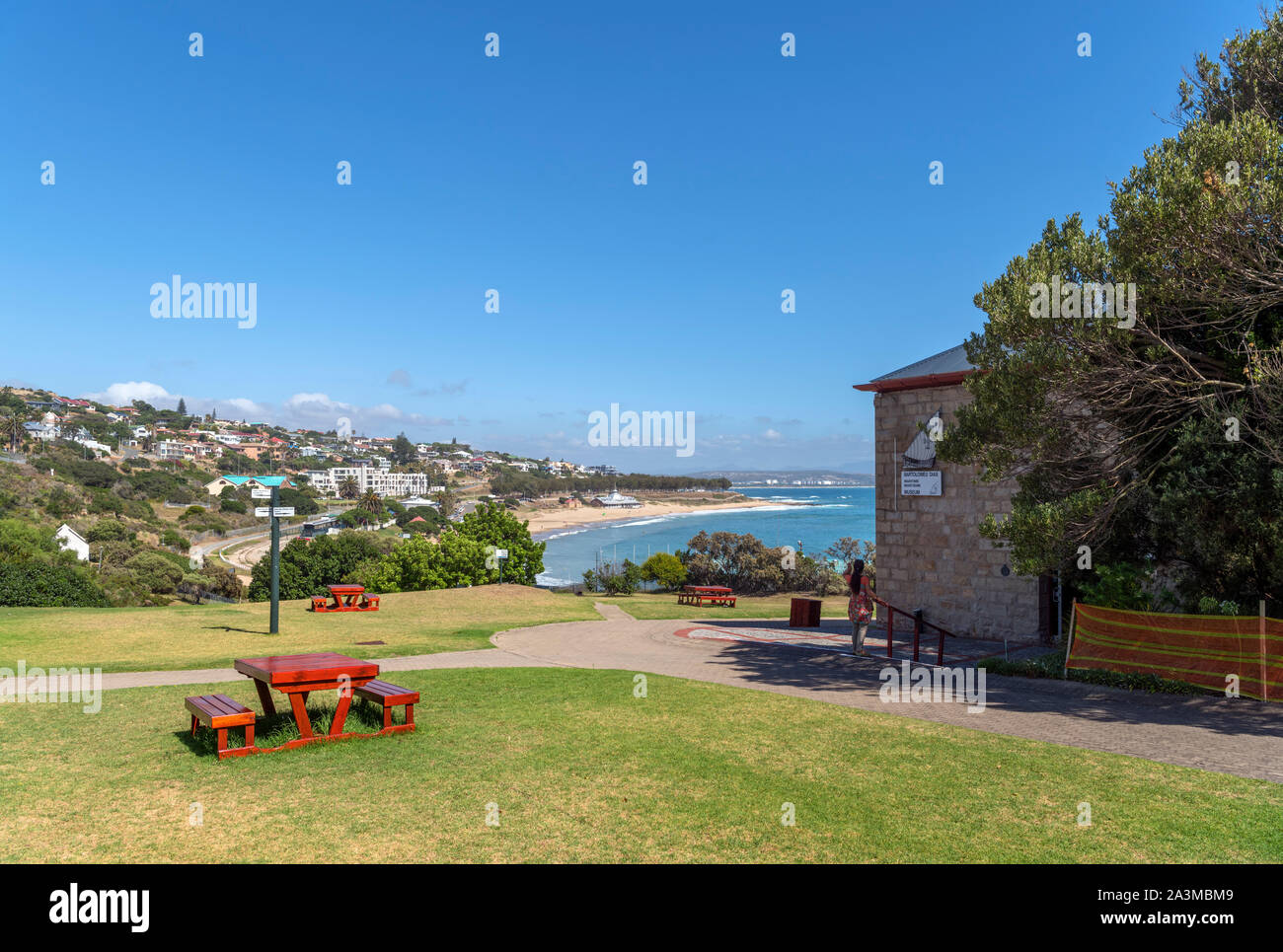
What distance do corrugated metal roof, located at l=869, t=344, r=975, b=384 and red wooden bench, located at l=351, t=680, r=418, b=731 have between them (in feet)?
44.6

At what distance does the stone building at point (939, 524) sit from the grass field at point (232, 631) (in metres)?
8.33

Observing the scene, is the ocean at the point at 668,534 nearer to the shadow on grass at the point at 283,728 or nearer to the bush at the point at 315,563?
the bush at the point at 315,563

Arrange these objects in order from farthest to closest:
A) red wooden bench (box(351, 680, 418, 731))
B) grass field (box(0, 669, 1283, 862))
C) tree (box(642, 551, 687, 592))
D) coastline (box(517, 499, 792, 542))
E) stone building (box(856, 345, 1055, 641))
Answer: coastline (box(517, 499, 792, 542)), tree (box(642, 551, 687, 592)), stone building (box(856, 345, 1055, 641)), red wooden bench (box(351, 680, 418, 731)), grass field (box(0, 669, 1283, 862))

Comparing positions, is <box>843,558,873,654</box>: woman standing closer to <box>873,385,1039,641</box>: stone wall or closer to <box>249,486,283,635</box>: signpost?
<box>873,385,1039,641</box>: stone wall

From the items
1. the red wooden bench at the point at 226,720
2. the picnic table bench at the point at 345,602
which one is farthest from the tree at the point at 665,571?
the red wooden bench at the point at 226,720

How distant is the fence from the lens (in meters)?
9.70

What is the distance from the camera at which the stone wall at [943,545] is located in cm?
1650

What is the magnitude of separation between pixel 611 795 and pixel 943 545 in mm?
13577

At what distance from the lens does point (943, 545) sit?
57.6 ft

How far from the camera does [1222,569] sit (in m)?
10.5

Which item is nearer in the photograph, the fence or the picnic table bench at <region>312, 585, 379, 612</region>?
the fence

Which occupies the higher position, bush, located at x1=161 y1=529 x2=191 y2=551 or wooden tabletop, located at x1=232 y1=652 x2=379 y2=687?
wooden tabletop, located at x1=232 y1=652 x2=379 y2=687
